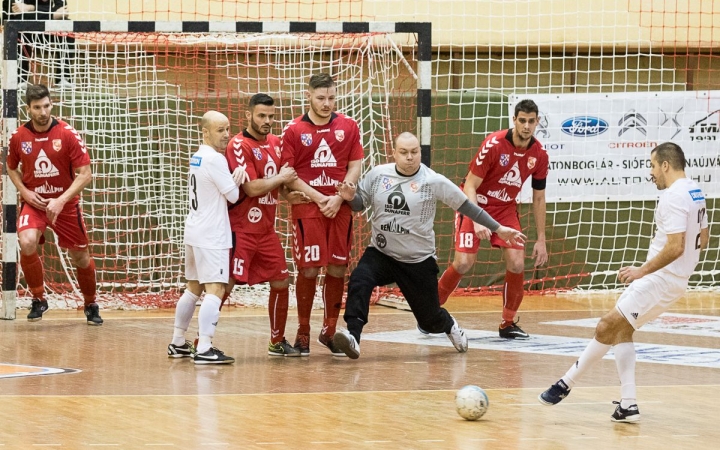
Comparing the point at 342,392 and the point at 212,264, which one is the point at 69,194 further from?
the point at 342,392

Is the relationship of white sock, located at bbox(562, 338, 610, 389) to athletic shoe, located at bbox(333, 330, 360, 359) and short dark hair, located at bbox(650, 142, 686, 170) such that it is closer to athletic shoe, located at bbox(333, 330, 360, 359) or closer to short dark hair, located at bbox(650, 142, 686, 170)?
short dark hair, located at bbox(650, 142, 686, 170)

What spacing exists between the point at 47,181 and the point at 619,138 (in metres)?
7.02

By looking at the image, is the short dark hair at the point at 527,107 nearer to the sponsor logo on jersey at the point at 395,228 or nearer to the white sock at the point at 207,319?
the sponsor logo on jersey at the point at 395,228

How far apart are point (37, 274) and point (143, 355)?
7.98ft

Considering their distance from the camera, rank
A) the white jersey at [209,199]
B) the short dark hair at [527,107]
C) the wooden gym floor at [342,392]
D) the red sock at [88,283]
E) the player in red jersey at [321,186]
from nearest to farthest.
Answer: the wooden gym floor at [342,392], the white jersey at [209,199], the player in red jersey at [321,186], the short dark hair at [527,107], the red sock at [88,283]

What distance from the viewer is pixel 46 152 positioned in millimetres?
11297

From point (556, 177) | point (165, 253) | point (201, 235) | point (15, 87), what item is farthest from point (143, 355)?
point (556, 177)

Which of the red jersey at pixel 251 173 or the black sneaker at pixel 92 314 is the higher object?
the red jersey at pixel 251 173

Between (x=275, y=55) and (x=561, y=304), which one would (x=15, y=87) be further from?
(x=561, y=304)

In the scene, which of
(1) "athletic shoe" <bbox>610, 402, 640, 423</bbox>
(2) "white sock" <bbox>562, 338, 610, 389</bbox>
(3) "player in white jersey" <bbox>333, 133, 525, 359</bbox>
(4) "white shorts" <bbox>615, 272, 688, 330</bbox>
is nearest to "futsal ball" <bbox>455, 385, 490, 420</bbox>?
(2) "white sock" <bbox>562, 338, 610, 389</bbox>

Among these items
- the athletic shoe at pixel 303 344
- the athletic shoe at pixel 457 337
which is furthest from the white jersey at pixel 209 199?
the athletic shoe at pixel 457 337

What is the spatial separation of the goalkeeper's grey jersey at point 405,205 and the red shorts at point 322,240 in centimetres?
25

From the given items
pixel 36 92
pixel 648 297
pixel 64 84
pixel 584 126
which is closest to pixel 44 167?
pixel 36 92

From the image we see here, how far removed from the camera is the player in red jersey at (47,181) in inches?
440
